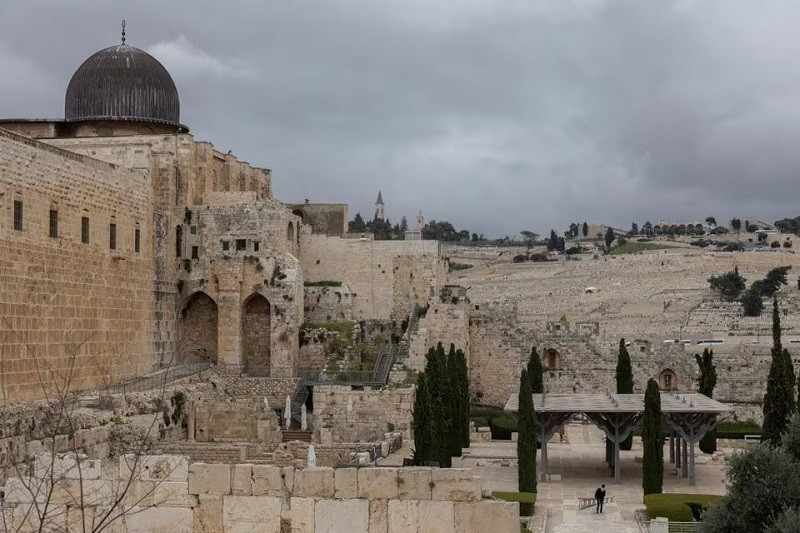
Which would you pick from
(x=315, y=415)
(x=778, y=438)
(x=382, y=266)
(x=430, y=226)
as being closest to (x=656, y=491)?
(x=778, y=438)

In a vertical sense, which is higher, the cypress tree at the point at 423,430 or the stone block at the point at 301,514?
the stone block at the point at 301,514

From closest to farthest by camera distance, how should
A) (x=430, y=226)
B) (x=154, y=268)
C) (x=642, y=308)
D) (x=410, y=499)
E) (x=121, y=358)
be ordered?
(x=410, y=499) → (x=121, y=358) → (x=154, y=268) → (x=642, y=308) → (x=430, y=226)

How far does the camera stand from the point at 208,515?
11.8 metres

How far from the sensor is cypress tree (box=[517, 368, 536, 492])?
26062 millimetres

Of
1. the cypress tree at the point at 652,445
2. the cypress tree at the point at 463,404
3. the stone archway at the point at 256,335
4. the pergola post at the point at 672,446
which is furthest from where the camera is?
the stone archway at the point at 256,335

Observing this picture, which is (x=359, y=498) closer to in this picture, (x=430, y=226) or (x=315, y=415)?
(x=315, y=415)

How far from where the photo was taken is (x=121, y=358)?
34500mm

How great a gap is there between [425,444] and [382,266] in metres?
15.2

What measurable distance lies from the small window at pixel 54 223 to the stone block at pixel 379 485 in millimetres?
20768

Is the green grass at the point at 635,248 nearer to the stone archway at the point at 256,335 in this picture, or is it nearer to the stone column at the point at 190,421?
the stone archway at the point at 256,335

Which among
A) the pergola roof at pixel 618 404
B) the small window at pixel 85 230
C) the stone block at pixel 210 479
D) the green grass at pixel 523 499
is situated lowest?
the green grass at pixel 523 499

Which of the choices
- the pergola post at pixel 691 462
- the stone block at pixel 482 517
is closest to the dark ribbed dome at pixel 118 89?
the pergola post at pixel 691 462

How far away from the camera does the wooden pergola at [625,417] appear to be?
90.4 ft

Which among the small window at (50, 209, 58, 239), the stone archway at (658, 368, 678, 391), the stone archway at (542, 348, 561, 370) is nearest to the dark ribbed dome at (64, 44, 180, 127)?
the small window at (50, 209, 58, 239)
